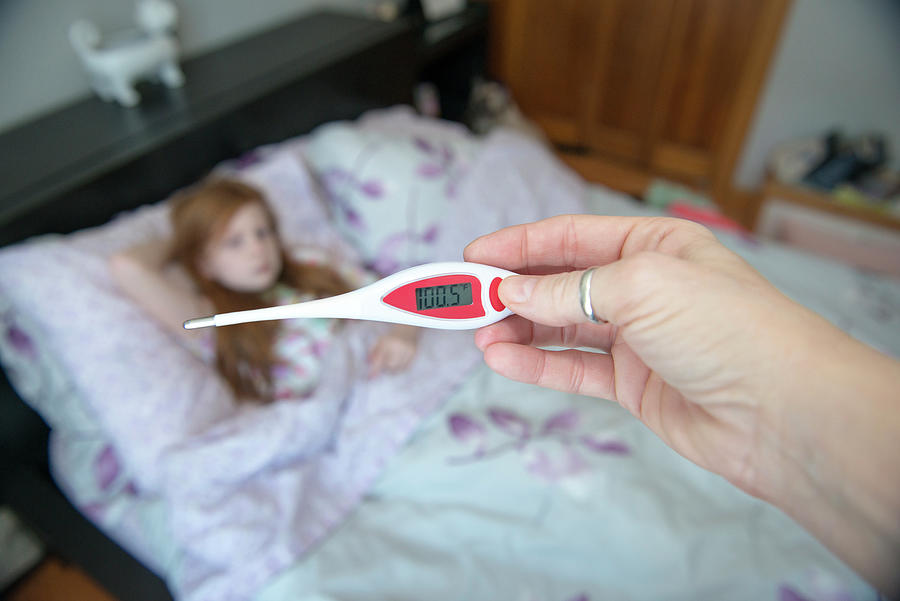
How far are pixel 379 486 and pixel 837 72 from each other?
95.5 inches

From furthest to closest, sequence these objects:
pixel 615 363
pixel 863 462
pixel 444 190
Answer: pixel 444 190
pixel 615 363
pixel 863 462

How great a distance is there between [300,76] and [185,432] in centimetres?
95

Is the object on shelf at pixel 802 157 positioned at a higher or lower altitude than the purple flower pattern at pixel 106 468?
higher

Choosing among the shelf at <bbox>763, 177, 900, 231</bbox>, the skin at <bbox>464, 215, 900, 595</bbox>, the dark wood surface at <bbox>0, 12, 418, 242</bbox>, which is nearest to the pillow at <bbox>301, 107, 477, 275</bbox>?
the dark wood surface at <bbox>0, 12, 418, 242</bbox>

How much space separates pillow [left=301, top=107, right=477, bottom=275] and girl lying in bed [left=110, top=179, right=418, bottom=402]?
11.7 inches

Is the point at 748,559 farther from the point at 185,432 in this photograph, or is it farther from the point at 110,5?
the point at 110,5


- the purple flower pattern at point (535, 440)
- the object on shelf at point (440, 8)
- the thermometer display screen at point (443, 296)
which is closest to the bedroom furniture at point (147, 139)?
the object on shelf at point (440, 8)

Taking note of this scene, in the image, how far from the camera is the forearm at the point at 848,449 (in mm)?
432

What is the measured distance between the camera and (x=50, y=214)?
3.33ft

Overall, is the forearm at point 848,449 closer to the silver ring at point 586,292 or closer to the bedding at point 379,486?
the silver ring at point 586,292

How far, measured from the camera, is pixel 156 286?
104cm

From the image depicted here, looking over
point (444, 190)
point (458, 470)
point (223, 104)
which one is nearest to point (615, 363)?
point (458, 470)

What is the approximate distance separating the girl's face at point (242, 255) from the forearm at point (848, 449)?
0.93 metres

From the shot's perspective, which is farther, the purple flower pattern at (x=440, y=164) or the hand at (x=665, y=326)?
the purple flower pattern at (x=440, y=164)
